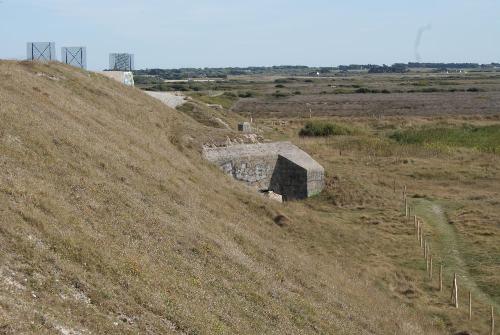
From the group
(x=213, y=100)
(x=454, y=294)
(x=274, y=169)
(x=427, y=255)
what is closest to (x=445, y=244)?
(x=427, y=255)

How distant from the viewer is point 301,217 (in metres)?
23.1

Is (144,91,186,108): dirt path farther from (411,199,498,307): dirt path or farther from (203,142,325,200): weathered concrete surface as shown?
(411,199,498,307): dirt path

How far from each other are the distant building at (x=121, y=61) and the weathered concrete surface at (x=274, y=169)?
18895 mm

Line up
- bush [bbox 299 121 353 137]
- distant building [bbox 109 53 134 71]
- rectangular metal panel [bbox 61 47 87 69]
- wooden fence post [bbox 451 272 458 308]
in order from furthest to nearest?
bush [bbox 299 121 353 137] < distant building [bbox 109 53 134 71] < rectangular metal panel [bbox 61 47 87 69] < wooden fence post [bbox 451 272 458 308]

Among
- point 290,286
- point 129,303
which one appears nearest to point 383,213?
point 290,286

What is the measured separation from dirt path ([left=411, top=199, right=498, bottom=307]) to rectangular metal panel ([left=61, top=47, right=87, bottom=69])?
18613 millimetres

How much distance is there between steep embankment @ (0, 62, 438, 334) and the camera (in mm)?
9195

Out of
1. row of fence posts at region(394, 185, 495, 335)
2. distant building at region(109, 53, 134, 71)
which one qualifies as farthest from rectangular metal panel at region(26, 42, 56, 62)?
row of fence posts at region(394, 185, 495, 335)

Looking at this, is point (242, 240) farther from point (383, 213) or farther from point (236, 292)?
point (383, 213)

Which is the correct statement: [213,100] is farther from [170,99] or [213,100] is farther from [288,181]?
[288,181]

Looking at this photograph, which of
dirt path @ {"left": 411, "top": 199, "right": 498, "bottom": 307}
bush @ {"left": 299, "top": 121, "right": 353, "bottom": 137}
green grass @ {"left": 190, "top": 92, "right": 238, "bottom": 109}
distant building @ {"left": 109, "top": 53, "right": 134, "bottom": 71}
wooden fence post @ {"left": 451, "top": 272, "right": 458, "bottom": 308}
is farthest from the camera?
green grass @ {"left": 190, "top": 92, "right": 238, "bottom": 109}

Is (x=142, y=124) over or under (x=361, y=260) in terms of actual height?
over

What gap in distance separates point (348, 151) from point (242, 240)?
26.5 metres

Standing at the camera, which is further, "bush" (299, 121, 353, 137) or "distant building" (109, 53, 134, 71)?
"bush" (299, 121, 353, 137)
